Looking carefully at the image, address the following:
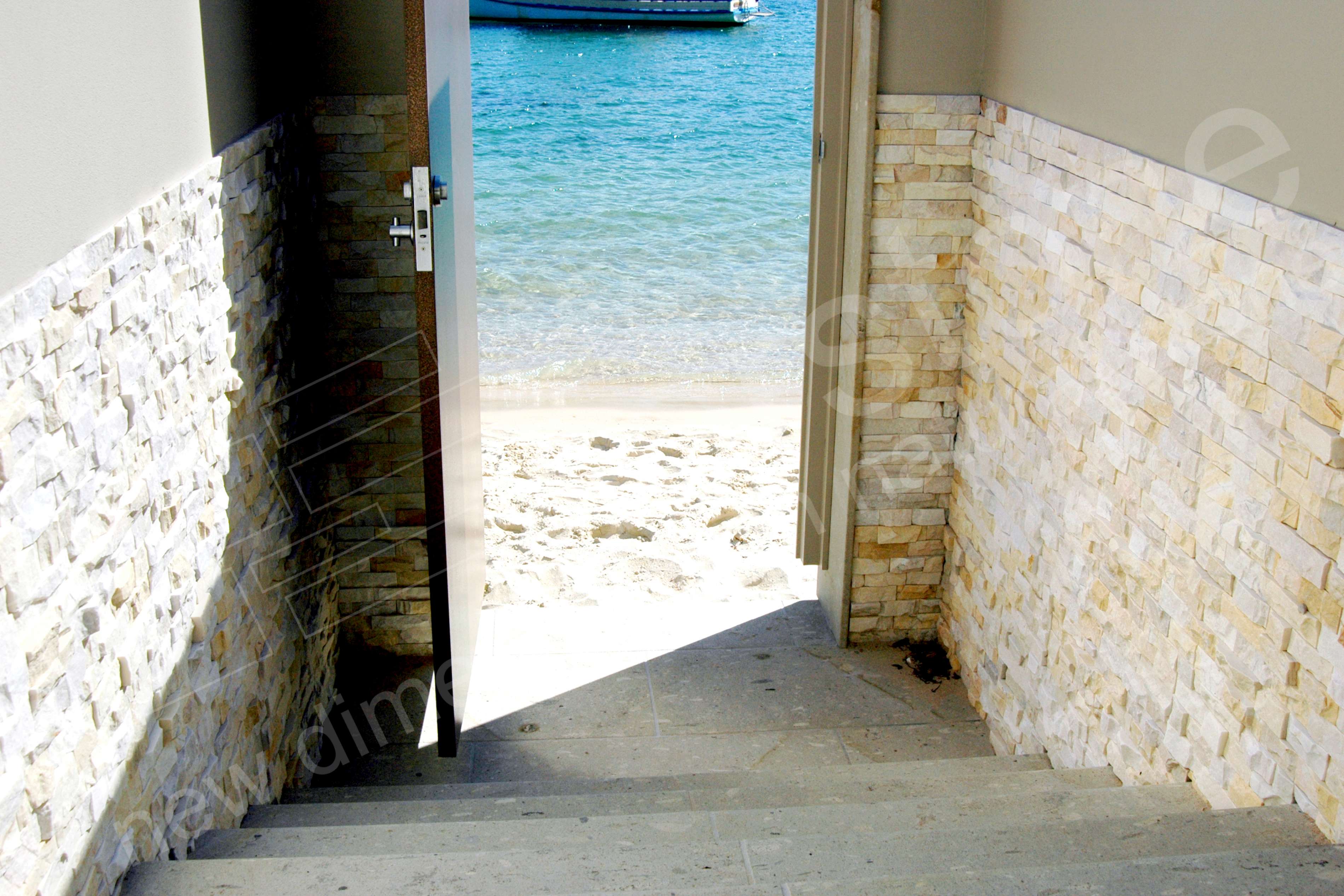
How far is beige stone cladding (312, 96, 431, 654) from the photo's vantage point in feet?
12.1

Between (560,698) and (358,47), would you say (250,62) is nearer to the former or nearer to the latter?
(358,47)

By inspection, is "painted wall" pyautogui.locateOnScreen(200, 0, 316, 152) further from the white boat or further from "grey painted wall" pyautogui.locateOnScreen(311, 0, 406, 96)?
the white boat

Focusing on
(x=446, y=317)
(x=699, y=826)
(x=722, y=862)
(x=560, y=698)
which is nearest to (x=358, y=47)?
(x=446, y=317)

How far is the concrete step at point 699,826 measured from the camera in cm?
228

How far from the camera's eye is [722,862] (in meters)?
2.07

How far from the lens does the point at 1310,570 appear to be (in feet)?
6.75

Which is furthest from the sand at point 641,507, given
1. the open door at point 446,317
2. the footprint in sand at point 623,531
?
the open door at point 446,317

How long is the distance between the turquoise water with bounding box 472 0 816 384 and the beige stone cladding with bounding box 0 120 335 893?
16.7 feet

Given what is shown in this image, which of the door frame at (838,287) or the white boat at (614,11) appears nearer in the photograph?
the door frame at (838,287)

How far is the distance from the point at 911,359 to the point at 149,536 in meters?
2.51

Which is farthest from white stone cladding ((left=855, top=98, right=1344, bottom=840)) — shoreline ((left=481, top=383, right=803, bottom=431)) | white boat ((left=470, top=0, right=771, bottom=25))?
white boat ((left=470, top=0, right=771, bottom=25))

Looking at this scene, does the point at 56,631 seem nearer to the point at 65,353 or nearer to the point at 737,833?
the point at 65,353

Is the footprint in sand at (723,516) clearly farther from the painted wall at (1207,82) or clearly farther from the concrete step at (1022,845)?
the concrete step at (1022,845)

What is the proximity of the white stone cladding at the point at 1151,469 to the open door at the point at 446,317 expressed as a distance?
52.1 inches
